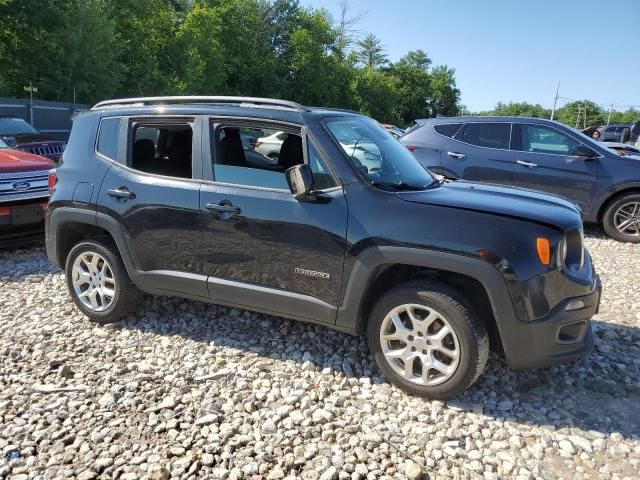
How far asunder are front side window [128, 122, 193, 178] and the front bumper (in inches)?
100

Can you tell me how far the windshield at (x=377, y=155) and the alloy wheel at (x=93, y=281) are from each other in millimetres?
2220

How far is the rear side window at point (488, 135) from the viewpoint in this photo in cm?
811

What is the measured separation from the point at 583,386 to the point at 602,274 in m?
3.01

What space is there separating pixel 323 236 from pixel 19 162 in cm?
495

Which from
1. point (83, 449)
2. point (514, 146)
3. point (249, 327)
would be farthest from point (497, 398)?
point (514, 146)

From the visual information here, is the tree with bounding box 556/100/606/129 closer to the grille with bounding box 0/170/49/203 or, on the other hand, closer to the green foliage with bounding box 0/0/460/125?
the green foliage with bounding box 0/0/460/125

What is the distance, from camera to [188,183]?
3832 millimetres

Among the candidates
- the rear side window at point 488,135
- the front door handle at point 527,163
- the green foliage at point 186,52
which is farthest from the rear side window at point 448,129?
the green foliage at point 186,52

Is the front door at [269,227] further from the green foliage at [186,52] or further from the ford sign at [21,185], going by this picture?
the green foliage at [186,52]

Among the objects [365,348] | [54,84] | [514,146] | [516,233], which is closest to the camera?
[516,233]

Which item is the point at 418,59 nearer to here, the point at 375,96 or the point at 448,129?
the point at 375,96

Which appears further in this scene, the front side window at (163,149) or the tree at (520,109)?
the tree at (520,109)

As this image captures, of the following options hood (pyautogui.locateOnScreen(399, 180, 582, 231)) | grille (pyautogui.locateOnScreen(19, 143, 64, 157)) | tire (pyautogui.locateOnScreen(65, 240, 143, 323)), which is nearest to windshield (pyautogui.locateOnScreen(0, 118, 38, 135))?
grille (pyautogui.locateOnScreen(19, 143, 64, 157))

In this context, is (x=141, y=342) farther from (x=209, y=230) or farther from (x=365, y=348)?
(x=365, y=348)
